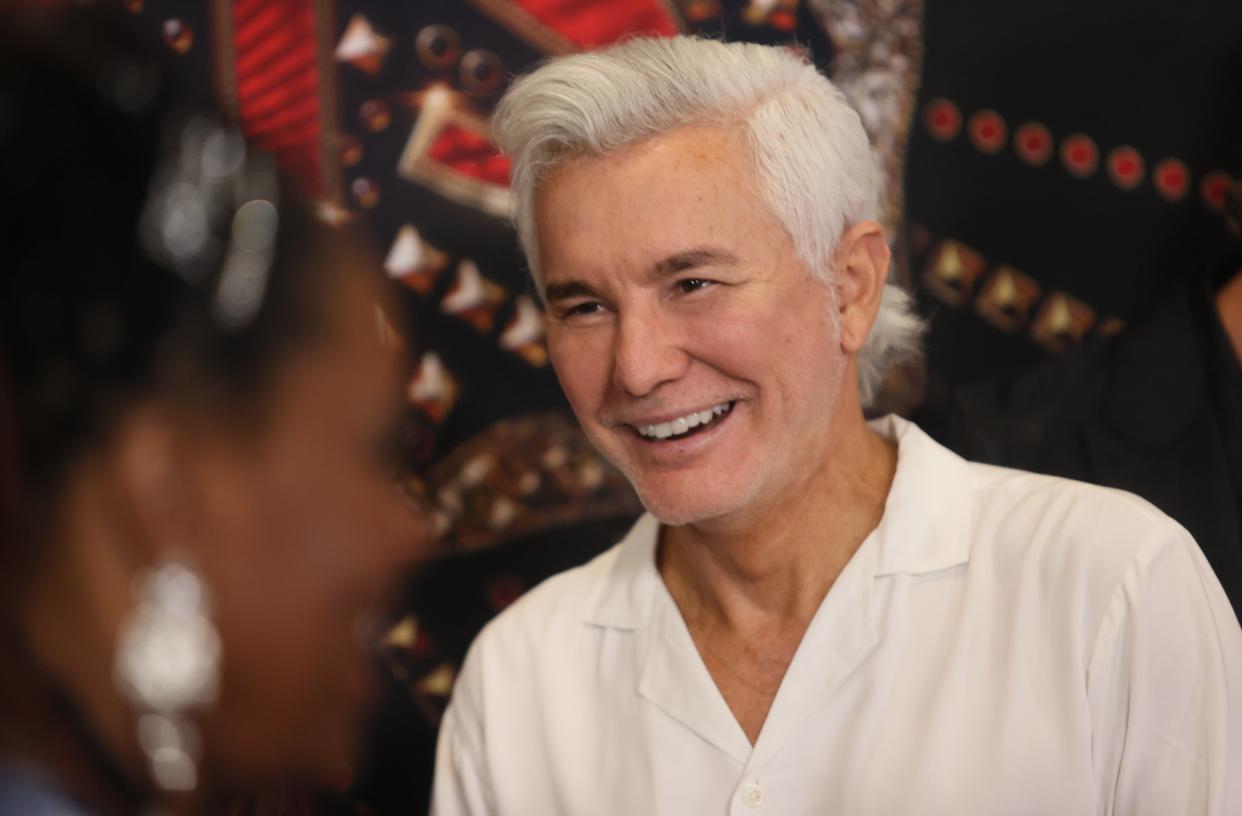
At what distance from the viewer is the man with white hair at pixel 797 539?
1.46 metres

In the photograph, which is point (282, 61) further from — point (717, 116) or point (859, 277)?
point (859, 277)

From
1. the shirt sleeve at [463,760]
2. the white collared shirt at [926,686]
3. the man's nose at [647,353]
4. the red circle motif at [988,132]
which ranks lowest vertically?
the shirt sleeve at [463,760]

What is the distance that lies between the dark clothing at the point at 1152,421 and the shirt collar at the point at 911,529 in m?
0.29

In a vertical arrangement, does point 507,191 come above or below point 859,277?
below

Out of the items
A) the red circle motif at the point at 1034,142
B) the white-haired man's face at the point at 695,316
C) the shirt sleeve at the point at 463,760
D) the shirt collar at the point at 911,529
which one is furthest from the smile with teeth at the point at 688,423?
the red circle motif at the point at 1034,142

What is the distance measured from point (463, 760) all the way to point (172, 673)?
138 centimetres

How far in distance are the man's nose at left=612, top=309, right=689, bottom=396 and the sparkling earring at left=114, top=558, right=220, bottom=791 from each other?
1072mm

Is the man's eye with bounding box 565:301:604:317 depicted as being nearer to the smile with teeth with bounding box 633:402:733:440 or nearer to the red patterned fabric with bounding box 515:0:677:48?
the smile with teeth with bounding box 633:402:733:440

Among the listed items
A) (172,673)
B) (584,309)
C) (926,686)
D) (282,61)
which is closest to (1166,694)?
(926,686)

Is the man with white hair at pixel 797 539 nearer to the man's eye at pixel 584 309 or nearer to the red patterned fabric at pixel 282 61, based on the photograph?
the man's eye at pixel 584 309

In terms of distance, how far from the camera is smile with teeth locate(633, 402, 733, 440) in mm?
1603

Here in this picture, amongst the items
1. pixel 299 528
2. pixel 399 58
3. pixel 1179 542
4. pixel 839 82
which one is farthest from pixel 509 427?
pixel 299 528

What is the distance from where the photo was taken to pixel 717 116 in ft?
5.21

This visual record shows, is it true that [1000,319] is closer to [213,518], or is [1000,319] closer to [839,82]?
[839,82]
